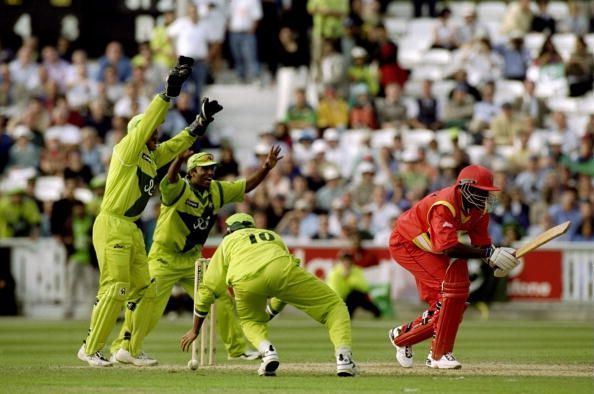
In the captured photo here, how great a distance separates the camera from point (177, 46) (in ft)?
93.6

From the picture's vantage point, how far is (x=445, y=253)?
14203 millimetres

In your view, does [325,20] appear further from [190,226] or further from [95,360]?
[95,360]

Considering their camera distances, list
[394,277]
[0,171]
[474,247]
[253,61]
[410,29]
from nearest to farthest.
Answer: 1. [474,247]
2. [394,277]
3. [0,171]
4. [253,61]
5. [410,29]

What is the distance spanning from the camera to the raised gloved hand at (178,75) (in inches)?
570

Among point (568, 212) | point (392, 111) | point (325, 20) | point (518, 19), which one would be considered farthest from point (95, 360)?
point (518, 19)

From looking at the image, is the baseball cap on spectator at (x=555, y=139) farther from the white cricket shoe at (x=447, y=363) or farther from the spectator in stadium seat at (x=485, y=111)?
the white cricket shoe at (x=447, y=363)

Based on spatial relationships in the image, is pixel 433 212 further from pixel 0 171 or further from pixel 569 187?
pixel 0 171

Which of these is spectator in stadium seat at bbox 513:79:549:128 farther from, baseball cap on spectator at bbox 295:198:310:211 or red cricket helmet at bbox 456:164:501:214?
red cricket helmet at bbox 456:164:501:214

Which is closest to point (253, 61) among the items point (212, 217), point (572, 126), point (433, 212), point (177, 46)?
point (177, 46)

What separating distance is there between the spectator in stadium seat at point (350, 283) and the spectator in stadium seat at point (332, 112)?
4.71 metres

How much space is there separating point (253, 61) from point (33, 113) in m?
4.20

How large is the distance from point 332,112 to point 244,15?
2594mm

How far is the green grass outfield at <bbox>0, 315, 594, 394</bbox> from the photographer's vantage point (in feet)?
42.5

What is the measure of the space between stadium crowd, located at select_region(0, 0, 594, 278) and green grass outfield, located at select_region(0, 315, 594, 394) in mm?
4146
